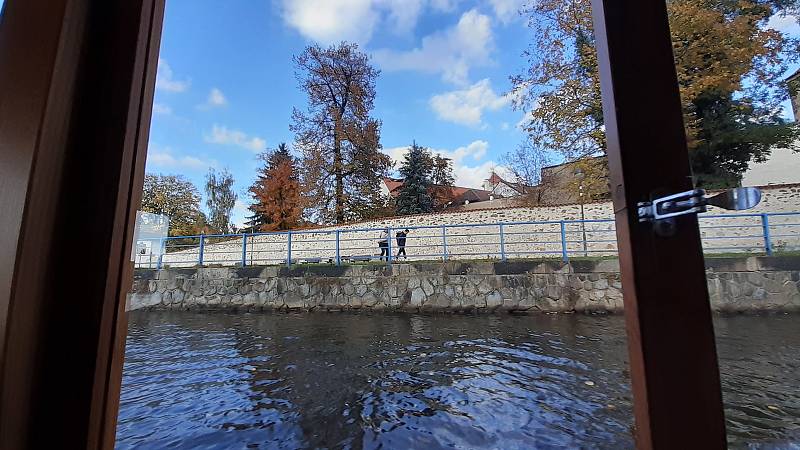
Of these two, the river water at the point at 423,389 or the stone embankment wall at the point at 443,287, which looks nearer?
the river water at the point at 423,389

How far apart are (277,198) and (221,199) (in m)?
4.41

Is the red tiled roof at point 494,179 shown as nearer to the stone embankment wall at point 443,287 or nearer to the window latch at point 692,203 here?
the stone embankment wall at point 443,287

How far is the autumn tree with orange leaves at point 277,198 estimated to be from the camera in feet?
55.4

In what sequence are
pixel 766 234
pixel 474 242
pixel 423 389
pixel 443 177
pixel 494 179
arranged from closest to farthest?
pixel 423 389 → pixel 766 234 → pixel 474 242 → pixel 443 177 → pixel 494 179

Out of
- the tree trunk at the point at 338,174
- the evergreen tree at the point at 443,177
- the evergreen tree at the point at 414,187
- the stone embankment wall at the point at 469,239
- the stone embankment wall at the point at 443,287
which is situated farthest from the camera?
the evergreen tree at the point at 443,177

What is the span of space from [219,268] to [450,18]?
7.73m

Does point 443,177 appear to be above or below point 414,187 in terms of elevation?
above

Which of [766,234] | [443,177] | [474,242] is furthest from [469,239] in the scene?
[443,177]

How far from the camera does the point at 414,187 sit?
20.1m

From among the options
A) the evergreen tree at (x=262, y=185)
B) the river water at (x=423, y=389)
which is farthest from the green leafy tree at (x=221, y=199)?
the river water at (x=423, y=389)

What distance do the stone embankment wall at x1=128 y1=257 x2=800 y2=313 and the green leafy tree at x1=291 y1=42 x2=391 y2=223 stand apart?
27.2 ft

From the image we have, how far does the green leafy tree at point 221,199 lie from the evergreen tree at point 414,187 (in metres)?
10.1

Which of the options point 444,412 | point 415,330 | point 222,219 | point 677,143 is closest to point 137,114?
point 677,143

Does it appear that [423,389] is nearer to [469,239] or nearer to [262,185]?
[469,239]
